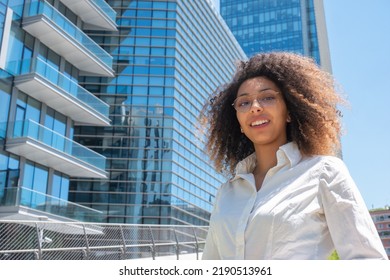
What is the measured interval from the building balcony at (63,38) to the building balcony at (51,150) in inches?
182

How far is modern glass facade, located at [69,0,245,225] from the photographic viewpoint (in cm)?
3516

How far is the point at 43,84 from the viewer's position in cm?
1981

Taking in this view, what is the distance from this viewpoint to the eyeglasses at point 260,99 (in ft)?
6.37

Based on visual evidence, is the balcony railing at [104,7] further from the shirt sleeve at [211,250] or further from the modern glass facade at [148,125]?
the shirt sleeve at [211,250]

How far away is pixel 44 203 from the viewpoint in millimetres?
18703

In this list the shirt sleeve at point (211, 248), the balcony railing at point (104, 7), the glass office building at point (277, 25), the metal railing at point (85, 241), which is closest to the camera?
the shirt sleeve at point (211, 248)

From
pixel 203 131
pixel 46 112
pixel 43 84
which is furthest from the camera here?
pixel 46 112

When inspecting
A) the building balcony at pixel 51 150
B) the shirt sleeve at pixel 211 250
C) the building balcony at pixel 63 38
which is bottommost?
the shirt sleeve at pixel 211 250

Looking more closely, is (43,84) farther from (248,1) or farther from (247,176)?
(248,1)

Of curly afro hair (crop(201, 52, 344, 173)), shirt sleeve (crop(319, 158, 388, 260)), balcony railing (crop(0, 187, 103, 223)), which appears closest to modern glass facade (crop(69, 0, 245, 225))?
balcony railing (crop(0, 187, 103, 223))

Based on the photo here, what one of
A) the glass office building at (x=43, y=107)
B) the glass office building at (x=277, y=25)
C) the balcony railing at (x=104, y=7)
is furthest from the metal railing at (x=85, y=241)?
the glass office building at (x=277, y=25)
